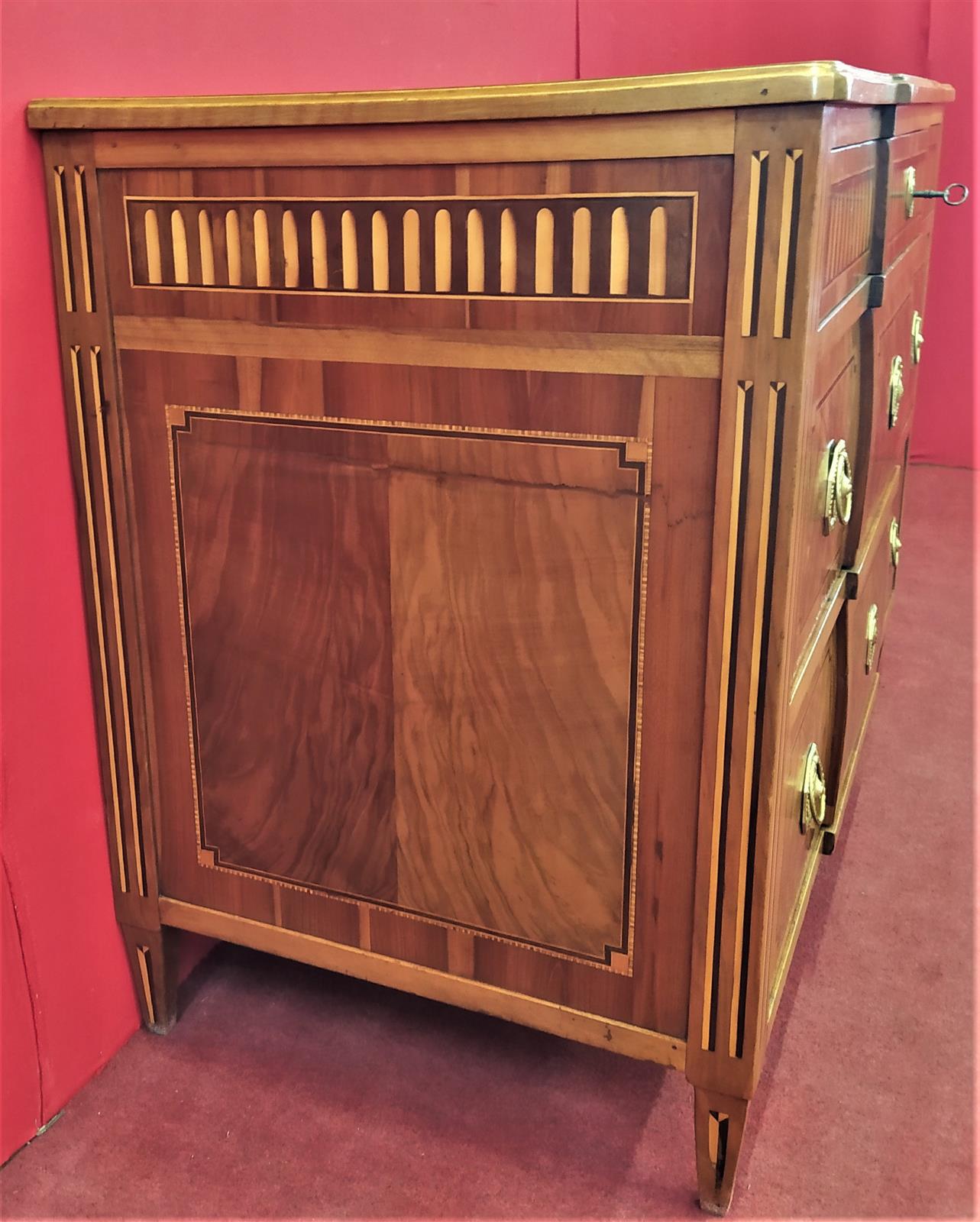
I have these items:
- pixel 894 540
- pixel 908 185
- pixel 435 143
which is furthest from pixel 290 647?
pixel 894 540

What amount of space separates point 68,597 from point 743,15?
2624 millimetres

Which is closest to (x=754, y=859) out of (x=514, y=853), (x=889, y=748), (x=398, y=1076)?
(x=514, y=853)

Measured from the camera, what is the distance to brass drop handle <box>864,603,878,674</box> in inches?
62.4

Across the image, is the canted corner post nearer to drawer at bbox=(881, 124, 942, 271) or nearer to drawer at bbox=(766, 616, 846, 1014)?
drawer at bbox=(766, 616, 846, 1014)

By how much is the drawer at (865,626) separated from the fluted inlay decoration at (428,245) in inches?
23.2

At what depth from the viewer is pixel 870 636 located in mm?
1618

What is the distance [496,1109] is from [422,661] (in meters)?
0.52

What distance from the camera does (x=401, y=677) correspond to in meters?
1.10

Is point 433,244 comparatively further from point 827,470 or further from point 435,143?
point 827,470

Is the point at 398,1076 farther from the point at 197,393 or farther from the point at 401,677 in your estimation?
the point at 197,393

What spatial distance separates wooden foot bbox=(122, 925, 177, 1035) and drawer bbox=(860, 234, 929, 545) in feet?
2.96

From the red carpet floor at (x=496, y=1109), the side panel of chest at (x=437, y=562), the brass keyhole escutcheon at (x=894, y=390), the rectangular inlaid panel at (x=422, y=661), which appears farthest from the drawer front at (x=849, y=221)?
the red carpet floor at (x=496, y=1109)

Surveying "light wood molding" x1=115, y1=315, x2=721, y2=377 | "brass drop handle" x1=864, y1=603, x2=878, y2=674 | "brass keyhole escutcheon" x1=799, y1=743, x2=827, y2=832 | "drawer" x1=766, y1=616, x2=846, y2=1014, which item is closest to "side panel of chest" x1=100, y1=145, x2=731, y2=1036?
"light wood molding" x1=115, y1=315, x2=721, y2=377

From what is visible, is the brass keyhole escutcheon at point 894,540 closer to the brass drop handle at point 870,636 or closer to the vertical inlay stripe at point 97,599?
the brass drop handle at point 870,636
